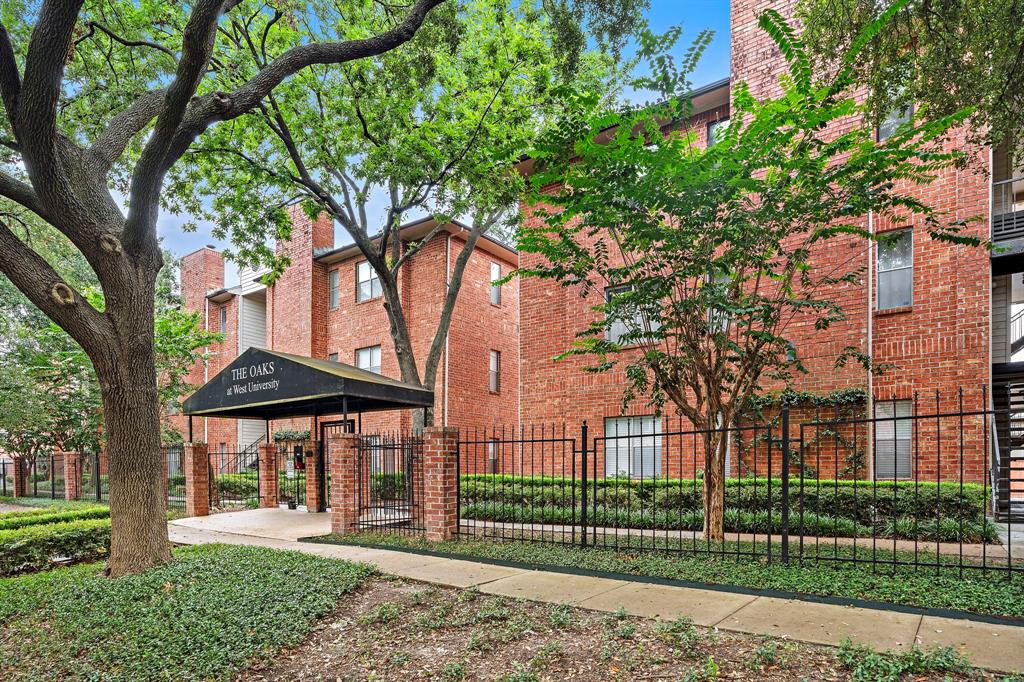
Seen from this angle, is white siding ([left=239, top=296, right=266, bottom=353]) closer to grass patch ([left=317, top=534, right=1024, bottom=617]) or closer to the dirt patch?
grass patch ([left=317, top=534, right=1024, bottom=617])

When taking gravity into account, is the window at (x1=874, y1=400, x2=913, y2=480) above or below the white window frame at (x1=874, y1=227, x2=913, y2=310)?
below

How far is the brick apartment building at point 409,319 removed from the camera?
851 inches

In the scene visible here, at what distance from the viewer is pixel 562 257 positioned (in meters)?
8.79

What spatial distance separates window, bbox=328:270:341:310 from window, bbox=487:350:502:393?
6.49 m

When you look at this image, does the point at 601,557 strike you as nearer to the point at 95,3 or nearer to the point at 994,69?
the point at 994,69

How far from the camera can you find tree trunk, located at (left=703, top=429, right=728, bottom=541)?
28.0 feet

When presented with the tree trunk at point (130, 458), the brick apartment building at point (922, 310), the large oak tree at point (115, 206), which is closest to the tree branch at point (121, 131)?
the large oak tree at point (115, 206)

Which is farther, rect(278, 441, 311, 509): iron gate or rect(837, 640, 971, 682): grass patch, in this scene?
rect(278, 441, 311, 509): iron gate

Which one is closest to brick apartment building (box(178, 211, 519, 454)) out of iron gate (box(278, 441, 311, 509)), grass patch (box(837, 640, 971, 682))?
iron gate (box(278, 441, 311, 509))

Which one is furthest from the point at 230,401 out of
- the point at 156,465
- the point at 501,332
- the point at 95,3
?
the point at 501,332

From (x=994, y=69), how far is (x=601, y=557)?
7676mm

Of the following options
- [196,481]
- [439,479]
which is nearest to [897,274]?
[439,479]

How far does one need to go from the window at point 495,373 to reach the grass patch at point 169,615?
51.1 ft

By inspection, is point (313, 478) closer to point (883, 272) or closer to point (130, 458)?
point (130, 458)
